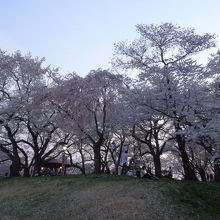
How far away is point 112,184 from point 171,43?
12.0 metres

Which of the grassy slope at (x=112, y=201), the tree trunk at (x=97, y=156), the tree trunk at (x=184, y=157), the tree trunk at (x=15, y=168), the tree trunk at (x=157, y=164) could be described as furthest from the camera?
the tree trunk at (x=15, y=168)

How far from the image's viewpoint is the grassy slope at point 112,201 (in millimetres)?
15010

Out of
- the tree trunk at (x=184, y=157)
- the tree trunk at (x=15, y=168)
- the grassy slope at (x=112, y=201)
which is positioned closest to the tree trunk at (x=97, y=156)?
the grassy slope at (x=112, y=201)

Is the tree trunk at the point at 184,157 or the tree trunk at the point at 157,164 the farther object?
the tree trunk at the point at 157,164

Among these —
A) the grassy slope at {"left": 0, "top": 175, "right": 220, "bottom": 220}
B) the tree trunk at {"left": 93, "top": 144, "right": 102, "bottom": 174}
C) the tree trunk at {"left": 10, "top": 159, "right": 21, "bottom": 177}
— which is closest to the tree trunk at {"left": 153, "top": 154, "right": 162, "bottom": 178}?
the tree trunk at {"left": 93, "top": 144, "right": 102, "bottom": 174}

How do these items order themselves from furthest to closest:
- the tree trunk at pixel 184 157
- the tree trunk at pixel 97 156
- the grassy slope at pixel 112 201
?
the tree trunk at pixel 97 156, the tree trunk at pixel 184 157, the grassy slope at pixel 112 201

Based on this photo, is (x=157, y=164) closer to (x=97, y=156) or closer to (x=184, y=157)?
(x=97, y=156)

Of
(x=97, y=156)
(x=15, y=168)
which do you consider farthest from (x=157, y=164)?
(x=15, y=168)

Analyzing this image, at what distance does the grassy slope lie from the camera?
15.0 metres

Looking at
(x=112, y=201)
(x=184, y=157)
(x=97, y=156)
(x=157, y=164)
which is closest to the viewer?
(x=112, y=201)

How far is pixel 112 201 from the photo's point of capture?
1634 centimetres

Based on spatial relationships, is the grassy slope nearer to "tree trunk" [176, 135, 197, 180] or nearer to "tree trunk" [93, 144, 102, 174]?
"tree trunk" [176, 135, 197, 180]

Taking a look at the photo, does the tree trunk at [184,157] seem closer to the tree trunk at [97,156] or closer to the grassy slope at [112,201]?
the grassy slope at [112,201]

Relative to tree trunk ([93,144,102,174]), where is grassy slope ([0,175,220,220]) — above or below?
below
